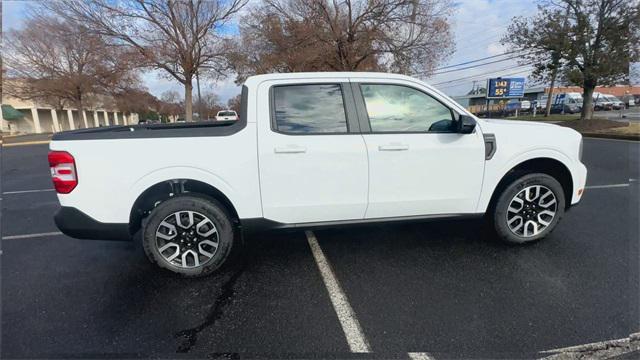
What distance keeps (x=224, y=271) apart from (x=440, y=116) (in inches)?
106

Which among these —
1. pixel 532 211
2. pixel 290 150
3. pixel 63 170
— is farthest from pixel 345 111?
pixel 63 170

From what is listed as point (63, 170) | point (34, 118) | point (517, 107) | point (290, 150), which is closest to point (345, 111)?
point (290, 150)

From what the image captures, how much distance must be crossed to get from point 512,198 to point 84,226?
4.20 meters

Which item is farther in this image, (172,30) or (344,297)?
(172,30)

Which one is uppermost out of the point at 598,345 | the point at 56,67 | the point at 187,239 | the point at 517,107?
the point at 56,67

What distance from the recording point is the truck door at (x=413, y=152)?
2977 mm

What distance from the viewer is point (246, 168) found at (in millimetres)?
2807

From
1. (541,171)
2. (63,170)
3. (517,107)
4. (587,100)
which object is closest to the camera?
(63,170)

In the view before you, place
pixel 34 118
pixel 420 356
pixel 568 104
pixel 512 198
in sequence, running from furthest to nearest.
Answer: pixel 34 118 → pixel 568 104 → pixel 512 198 → pixel 420 356

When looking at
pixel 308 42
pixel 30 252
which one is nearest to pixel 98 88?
pixel 308 42

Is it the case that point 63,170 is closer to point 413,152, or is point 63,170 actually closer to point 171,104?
point 413,152

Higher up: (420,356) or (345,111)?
(345,111)

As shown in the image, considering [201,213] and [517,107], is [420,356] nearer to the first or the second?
[201,213]

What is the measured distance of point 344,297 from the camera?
262cm
